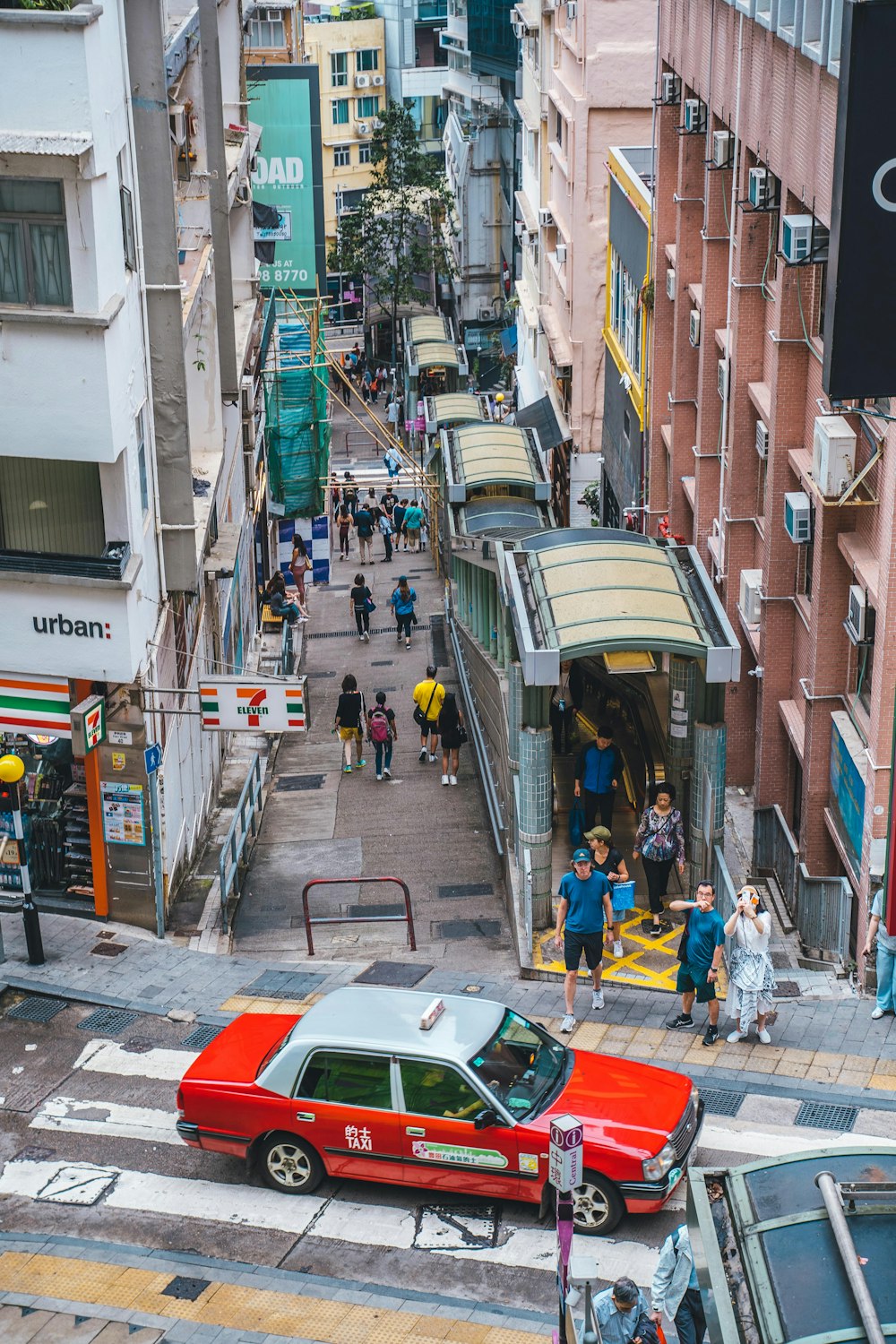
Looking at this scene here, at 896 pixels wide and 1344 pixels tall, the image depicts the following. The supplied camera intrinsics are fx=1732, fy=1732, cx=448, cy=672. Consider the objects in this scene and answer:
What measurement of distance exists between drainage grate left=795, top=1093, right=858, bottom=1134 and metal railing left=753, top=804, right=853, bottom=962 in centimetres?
391

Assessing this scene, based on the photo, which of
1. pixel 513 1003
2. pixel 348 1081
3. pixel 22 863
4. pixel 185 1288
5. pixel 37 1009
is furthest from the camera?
pixel 22 863

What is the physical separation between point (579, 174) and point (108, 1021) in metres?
27.7

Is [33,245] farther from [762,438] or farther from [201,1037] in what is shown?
[762,438]

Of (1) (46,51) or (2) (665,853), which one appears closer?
(1) (46,51)

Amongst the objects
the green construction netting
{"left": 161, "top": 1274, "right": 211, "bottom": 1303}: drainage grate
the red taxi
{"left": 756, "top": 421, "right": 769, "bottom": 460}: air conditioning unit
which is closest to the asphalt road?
the red taxi

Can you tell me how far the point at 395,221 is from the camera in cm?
6744

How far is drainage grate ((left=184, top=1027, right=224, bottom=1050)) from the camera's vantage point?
15.7 m

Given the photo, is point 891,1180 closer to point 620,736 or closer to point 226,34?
point 620,736

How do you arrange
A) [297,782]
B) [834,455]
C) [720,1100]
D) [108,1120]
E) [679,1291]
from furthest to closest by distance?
1. [297,782]
2. [834,455]
3. [108,1120]
4. [720,1100]
5. [679,1291]

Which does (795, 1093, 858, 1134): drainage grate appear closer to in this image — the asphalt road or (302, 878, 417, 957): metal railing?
the asphalt road

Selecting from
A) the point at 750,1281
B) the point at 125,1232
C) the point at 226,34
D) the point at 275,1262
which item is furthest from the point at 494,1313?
the point at 226,34

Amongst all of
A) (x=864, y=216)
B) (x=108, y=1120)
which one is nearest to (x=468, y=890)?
(x=108, y=1120)

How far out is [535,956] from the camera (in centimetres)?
1727

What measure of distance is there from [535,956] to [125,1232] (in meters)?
5.62
